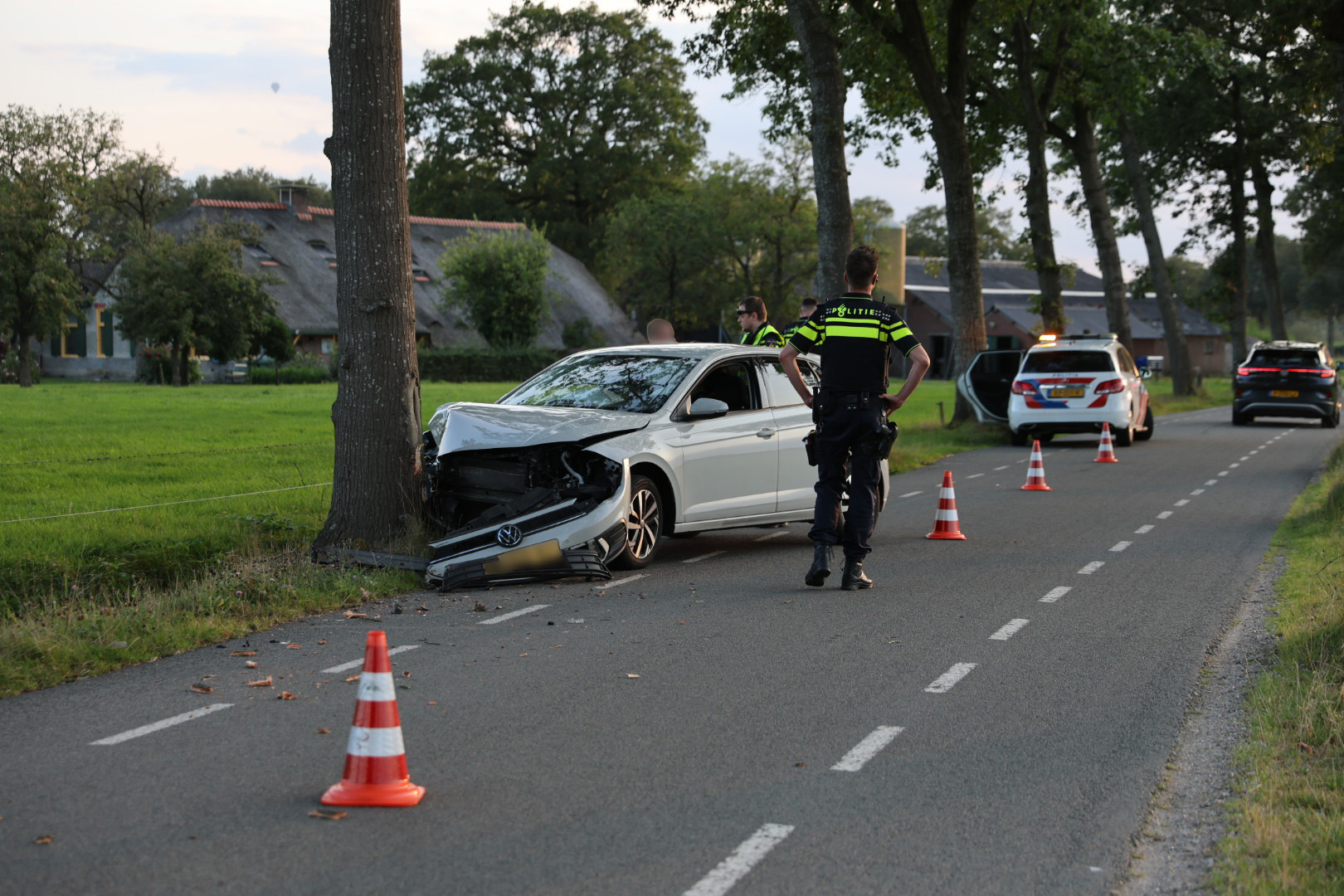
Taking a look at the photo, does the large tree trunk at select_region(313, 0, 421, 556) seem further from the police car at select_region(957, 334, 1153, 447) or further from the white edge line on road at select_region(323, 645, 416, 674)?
the police car at select_region(957, 334, 1153, 447)

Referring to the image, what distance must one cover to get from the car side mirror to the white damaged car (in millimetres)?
12

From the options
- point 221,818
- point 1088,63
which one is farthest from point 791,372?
point 1088,63

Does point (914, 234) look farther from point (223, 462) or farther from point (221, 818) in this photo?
point (221, 818)

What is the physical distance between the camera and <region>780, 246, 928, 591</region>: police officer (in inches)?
355

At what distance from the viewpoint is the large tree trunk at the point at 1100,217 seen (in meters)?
34.5

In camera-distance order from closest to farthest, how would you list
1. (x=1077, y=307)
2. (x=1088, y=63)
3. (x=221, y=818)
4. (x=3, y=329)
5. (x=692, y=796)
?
1. (x=221, y=818)
2. (x=692, y=796)
3. (x=1088, y=63)
4. (x=3, y=329)
5. (x=1077, y=307)

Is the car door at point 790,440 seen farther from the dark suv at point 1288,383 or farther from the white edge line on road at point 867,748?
the dark suv at point 1288,383

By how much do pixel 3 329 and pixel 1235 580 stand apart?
48.2 m

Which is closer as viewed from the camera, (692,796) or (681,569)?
(692,796)

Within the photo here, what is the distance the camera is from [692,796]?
15.7 ft

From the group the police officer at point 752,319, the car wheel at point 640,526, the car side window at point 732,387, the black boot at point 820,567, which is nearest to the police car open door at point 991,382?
the police officer at point 752,319

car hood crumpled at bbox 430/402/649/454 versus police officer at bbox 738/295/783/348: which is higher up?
police officer at bbox 738/295/783/348

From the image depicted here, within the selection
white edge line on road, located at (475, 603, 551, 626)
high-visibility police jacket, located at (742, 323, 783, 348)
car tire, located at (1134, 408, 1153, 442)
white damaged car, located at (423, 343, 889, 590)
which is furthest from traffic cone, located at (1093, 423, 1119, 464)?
white edge line on road, located at (475, 603, 551, 626)

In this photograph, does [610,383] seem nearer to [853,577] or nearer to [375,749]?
[853,577]
